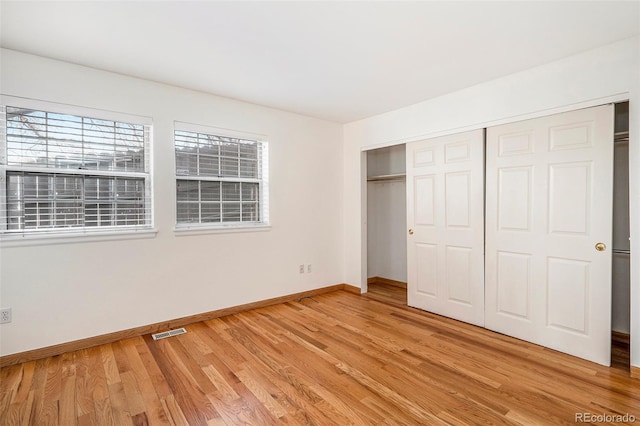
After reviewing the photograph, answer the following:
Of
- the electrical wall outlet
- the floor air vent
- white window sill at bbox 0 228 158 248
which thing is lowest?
the floor air vent

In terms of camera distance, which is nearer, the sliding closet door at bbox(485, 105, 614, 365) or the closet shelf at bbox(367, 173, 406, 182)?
the sliding closet door at bbox(485, 105, 614, 365)

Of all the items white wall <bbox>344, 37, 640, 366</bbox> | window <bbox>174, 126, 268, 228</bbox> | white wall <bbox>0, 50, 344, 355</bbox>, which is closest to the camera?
white wall <bbox>344, 37, 640, 366</bbox>

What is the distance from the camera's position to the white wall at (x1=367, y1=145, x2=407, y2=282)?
5.09 m

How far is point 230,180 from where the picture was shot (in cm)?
388

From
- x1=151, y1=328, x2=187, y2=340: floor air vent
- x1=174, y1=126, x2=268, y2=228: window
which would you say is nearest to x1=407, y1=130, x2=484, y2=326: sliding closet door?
x1=174, y1=126, x2=268, y2=228: window

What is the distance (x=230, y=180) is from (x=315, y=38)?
6.71 ft

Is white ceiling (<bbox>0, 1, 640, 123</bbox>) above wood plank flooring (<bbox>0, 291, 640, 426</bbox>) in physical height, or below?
above

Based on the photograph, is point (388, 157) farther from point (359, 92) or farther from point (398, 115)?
point (359, 92)

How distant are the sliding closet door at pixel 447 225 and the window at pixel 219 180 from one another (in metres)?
1.98

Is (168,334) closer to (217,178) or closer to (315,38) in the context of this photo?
(217,178)

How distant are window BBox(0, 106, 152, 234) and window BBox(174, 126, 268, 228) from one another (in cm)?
Answer: 37

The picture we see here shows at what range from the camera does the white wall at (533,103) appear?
2396 mm

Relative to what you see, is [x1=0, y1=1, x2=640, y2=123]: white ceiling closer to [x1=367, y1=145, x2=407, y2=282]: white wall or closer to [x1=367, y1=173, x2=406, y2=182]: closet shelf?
[x1=367, y1=173, x2=406, y2=182]: closet shelf

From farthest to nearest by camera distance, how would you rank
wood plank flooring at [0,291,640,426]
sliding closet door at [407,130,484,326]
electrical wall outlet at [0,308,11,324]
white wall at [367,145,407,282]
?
1. white wall at [367,145,407,282]
2. sliding closet door at [407,130,484,326]
3. electrical wall outlet at [0,308,11,324]
4. wood plank flooring at [0,291,640,426]
